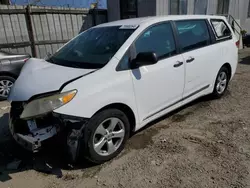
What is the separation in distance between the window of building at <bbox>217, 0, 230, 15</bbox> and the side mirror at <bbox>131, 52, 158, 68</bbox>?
10328 millimetres

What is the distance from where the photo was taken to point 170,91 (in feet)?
10.9

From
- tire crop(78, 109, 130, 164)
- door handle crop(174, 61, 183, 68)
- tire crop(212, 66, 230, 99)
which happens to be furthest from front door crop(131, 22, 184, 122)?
tire crop(212, 66, 230, 99)

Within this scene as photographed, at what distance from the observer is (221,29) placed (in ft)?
14.4

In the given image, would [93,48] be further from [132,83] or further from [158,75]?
[158,75]

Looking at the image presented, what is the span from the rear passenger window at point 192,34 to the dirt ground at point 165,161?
1260 millimetres

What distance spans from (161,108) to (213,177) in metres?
1.19

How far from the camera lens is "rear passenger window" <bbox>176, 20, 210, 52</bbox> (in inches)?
138

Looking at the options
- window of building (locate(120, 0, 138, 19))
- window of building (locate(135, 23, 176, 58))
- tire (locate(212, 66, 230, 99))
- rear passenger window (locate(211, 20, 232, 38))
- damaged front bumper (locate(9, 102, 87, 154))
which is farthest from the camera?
window of building (locate(120, 0, 138, 19))

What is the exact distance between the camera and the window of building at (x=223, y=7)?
11.2 m

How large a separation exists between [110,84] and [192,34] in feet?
6.38

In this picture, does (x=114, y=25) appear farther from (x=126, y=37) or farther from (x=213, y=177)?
(x=213, y=177)

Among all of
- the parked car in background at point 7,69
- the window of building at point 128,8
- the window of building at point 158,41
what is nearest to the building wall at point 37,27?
the window of building at point 128,8

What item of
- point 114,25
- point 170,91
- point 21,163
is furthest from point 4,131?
point 170,91

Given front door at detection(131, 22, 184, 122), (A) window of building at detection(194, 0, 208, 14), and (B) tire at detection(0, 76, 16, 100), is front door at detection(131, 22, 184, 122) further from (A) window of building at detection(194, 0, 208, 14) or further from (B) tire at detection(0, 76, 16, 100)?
(A) window of building at detection(194, 0, 208, 14)
